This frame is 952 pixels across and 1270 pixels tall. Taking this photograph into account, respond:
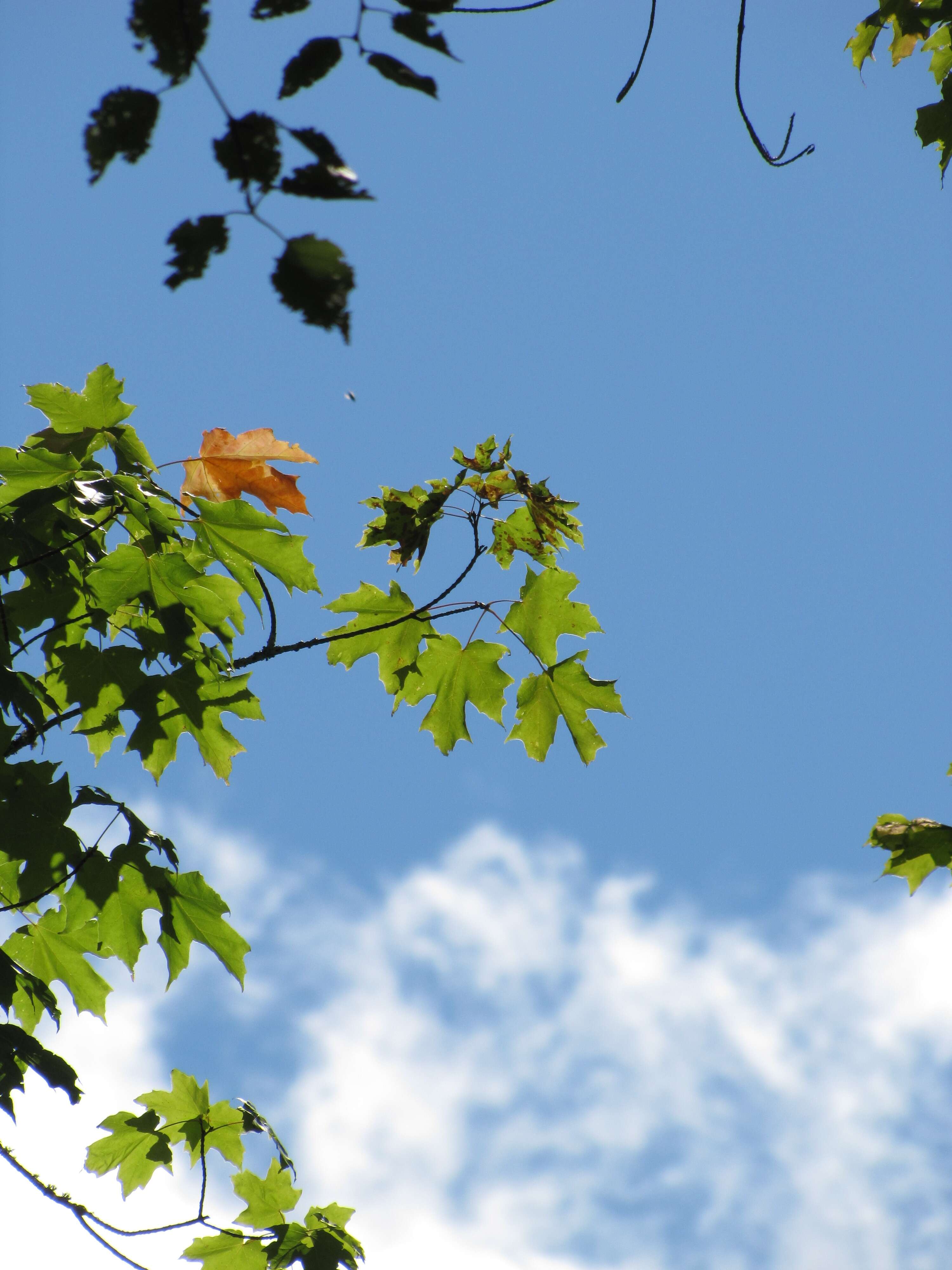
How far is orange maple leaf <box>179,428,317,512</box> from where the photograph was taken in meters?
3.36

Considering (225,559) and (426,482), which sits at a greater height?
(426,482)

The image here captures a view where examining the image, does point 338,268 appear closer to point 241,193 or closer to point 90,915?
Answer: point 241,193

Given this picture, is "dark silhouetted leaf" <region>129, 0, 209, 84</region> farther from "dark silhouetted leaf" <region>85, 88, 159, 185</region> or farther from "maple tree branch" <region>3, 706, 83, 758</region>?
"maple tree branch" <region>3, 706, 83, 758</region>

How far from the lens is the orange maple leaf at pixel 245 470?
3.36 m

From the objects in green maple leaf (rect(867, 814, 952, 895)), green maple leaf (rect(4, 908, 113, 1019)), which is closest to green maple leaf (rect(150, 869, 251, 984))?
green maple leaf (rect(4, 908, 113, 1019))

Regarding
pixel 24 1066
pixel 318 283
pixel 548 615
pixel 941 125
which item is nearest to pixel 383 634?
pixel 548 615

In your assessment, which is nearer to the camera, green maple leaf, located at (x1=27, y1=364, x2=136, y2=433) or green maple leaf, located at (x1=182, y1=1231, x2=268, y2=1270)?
green maple leaf, located at (x1=27, y1=364, x2=136, y2=433)

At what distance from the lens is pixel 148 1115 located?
345 centimetres

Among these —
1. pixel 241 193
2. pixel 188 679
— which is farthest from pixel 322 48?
pixel 188 679

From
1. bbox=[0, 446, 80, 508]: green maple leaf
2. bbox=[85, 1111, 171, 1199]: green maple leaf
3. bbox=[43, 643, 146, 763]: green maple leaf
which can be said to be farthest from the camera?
bbox=[85, 1111, 171, 1199]: green maple leaf

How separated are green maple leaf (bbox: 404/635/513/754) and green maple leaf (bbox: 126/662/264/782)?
90 centimetres

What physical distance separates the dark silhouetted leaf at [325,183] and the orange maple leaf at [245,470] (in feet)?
7.31

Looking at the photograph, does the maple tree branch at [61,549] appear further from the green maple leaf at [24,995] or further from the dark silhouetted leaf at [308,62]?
→ the dark silhouetted leaf at [308,62]

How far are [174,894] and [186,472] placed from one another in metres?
1.56
